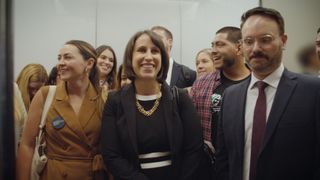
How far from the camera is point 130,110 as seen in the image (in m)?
1.49

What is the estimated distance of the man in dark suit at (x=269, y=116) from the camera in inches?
45.4

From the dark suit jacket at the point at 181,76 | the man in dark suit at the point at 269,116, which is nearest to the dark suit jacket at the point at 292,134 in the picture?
the man in dark suit at the point at 269,116

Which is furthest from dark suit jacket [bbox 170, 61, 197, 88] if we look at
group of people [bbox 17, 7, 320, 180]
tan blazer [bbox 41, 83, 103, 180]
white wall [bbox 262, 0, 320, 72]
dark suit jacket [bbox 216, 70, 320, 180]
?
dark suit jacket [bbox 216, 70, 320, 180]

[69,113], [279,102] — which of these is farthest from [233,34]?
[69,113]

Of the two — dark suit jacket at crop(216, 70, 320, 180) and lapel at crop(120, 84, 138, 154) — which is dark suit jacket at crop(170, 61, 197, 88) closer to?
lapel at crop(120, 84, 138, 154)

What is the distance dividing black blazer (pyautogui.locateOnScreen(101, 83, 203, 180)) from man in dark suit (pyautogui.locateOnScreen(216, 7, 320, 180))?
178 millimetres

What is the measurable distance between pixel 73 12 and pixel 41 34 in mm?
396

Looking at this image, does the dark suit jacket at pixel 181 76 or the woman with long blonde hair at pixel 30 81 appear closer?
the woman with long blonde hair at pixel 30 81

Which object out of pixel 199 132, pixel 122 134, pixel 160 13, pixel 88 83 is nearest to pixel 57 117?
pixel 88 83

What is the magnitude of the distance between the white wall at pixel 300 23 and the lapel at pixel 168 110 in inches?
41.1

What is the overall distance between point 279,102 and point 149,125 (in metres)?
0.61

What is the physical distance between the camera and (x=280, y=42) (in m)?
1.30

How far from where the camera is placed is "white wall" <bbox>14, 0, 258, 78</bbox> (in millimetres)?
3096

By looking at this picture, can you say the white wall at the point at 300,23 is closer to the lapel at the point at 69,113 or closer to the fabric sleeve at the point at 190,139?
the fabric sleeve at the point at 190,139
